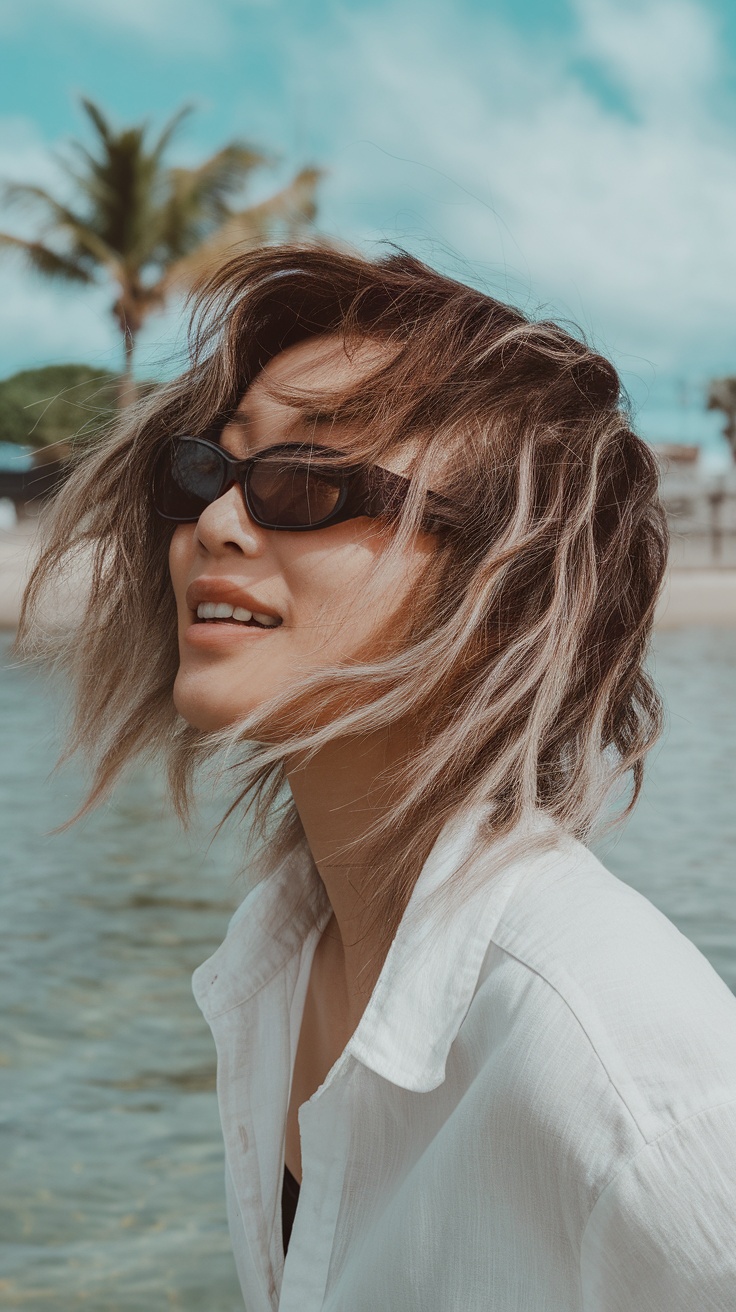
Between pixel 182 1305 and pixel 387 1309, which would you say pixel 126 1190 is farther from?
pixel 387 1309

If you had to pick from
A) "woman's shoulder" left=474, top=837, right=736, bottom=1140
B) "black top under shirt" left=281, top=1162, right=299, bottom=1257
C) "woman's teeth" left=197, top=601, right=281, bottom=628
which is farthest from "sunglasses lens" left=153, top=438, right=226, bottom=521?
"black top under shirt" left=281, top=1162, right=299, bottom=1257

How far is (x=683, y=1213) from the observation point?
1.01 m

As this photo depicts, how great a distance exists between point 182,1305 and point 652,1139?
8.92ft

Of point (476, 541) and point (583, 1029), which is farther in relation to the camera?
point (476, 541)

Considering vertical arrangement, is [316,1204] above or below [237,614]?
below

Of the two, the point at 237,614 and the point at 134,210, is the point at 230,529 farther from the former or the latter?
the point at 134,210

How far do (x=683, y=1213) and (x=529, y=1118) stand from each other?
0.49ft

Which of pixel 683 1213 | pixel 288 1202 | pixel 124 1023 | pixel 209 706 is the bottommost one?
pixel 124 1023

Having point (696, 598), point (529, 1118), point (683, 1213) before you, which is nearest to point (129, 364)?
point (529, 1118)

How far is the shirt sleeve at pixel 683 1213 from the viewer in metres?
1.00

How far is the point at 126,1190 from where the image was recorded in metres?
3.88

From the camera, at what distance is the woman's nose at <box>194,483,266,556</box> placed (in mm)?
1552

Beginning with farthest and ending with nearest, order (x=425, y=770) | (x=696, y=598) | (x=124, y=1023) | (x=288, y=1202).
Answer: (x=696, y=598)
(x=124, y=1023)
(x=288, y=1202)
(x=425, y=770)

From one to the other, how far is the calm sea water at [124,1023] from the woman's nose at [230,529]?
921 millimetres
